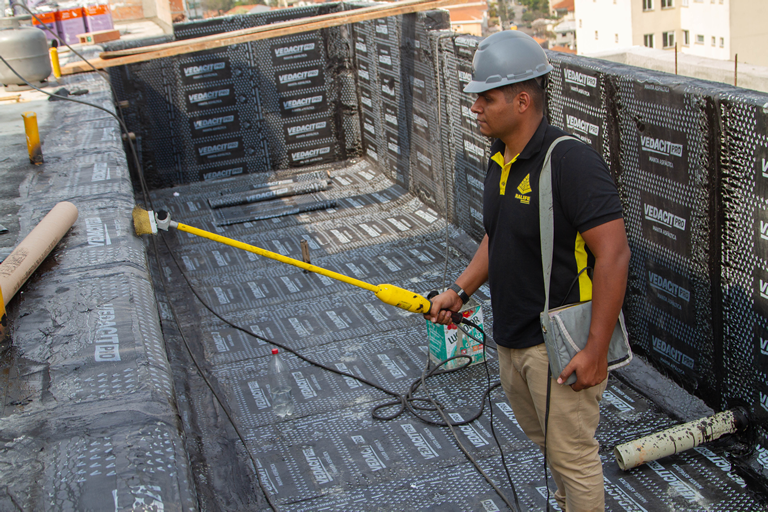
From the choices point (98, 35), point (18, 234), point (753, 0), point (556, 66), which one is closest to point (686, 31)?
point (753, 0)

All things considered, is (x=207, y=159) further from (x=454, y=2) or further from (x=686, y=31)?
(x=686, y=31)

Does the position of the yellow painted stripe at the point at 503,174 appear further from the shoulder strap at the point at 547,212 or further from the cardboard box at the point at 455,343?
the cardboard box at the point at 455,343

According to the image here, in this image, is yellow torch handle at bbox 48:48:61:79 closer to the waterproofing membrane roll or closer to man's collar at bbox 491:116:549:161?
the waterproofing membrane roll

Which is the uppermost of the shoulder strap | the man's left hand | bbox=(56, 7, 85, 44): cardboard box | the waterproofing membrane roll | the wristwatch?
bbox=(56, 7, 85, 44): cardboard box

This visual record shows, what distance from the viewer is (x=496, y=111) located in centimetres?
236

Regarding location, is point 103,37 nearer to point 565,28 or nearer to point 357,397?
point 357,397

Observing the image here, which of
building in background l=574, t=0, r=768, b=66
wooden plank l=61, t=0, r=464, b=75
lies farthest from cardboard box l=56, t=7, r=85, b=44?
building in background l=574, t=0, r=768, b=66

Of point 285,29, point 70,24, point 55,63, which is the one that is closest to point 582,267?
point 285,29

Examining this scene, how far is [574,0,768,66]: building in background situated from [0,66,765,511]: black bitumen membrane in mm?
32518

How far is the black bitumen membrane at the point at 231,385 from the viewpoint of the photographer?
6.70 ft

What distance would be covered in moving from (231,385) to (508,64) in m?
3.22

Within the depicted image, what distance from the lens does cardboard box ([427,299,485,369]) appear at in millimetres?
4461

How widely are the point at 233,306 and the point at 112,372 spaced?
3.57m

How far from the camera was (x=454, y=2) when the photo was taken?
270 inches
